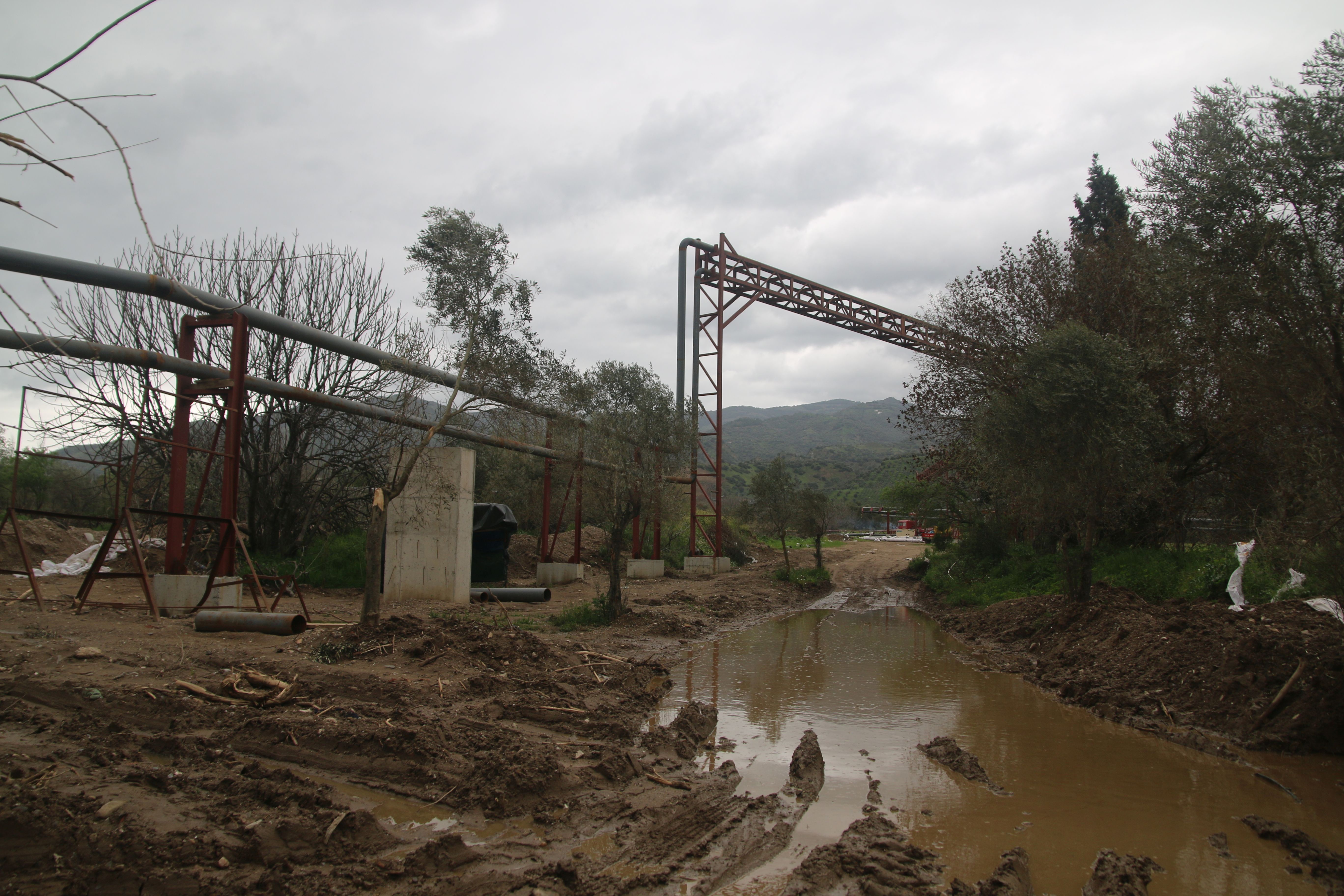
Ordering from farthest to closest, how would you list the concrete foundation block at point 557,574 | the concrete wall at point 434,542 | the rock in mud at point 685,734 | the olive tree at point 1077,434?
1. the concrete foundation block at point 557,574
2. the concrete wall at point 434,542
3. the olive tree at point 1077,434
4. the rock in mud at point 685,734

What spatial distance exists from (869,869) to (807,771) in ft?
6.22

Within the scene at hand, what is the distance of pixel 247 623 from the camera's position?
9.52m

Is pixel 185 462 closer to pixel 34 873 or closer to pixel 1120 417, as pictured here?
pixel 34 873

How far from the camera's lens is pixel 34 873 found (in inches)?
135

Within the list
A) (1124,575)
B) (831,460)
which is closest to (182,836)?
(1124,575)

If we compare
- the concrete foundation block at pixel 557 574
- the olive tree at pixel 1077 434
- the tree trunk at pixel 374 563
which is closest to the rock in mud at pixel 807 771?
the tree trunk at pixel 374 563

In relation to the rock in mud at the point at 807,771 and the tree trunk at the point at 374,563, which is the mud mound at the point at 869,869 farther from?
the tree trunk at the point at 374,563

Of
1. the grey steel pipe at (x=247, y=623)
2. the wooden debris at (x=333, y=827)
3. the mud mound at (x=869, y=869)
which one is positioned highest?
the grey steel pipe at (x=247, y=623)

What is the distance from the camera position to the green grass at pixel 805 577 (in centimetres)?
2561

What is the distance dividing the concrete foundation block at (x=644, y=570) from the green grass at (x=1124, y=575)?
899cm

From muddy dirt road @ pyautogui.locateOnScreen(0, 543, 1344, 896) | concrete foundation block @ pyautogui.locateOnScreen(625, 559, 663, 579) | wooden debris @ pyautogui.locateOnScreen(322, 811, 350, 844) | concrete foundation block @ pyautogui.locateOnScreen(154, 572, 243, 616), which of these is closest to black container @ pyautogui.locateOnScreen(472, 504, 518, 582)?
concrete foundation block @ pyautogui.locateOnScreen(625, 559, 663, 579)

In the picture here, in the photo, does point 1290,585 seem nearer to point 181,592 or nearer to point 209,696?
point 209,696

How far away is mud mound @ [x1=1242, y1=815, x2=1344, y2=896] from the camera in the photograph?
4.43 m

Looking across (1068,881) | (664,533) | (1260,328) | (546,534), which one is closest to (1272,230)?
(1260,328)
